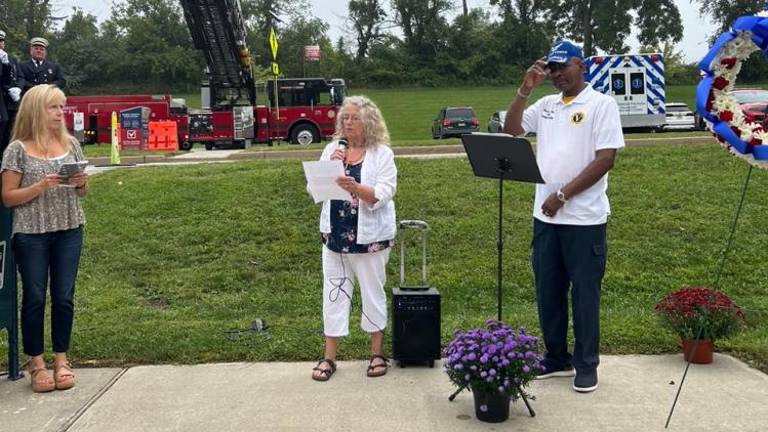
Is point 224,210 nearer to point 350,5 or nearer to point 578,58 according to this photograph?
→ point 578,58

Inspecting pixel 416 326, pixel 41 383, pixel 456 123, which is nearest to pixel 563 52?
pixel 416 326

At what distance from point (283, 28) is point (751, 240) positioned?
7010 centimetres

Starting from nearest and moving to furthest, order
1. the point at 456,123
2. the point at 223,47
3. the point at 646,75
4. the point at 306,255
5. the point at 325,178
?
the point at 325,178 → the point at 306,255 → the point at 646,75 → the point at 223,47 → the point at 456,123

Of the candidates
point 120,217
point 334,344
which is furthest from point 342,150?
point 120,217

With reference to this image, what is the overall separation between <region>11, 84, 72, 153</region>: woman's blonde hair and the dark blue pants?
3.12 meters

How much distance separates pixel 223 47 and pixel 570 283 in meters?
22.5

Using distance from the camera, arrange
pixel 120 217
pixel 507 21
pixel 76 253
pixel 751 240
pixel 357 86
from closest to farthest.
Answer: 1. pixel 76 253
2. pixel 751 240
3. pixel 120 217
4. pixel 357 86
5. pixel 507 21

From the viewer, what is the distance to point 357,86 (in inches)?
2461

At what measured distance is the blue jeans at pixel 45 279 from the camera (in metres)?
4.39

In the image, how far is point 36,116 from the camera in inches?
173

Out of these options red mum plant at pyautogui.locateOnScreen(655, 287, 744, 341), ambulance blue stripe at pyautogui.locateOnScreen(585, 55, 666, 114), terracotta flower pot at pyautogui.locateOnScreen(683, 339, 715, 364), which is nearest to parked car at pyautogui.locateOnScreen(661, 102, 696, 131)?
ambulance blue stripe at pyautogui.locateOnScreen(585, 55, 666, 114)

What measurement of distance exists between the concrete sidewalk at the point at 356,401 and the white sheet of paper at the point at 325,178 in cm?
120

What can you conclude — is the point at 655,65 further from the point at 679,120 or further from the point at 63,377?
the point at 63,377

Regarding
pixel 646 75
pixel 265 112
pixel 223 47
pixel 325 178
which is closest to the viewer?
pixel 325 178
